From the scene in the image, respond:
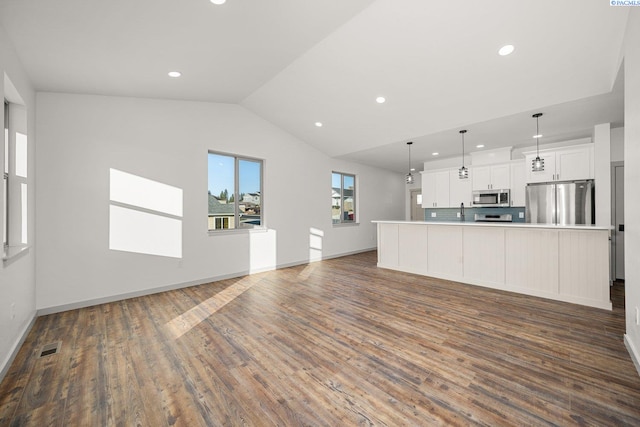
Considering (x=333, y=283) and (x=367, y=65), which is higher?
(x=367, y=65)

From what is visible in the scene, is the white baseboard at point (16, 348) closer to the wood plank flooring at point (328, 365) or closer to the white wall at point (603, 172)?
the wood plank flooring at point (328, 365)

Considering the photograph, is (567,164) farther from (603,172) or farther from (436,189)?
(436,189)

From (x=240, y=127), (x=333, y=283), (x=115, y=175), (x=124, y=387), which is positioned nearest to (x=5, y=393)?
(x=124, y=387)

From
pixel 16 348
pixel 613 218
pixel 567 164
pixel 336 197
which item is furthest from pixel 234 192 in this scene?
pixel 613 218

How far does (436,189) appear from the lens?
7.45 meters

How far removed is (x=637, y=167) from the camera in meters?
2.06

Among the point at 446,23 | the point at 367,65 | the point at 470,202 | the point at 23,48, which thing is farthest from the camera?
the point at 470,202

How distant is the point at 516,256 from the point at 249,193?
4.88 meters

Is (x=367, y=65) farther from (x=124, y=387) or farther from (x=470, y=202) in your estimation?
(x=470, y=202)

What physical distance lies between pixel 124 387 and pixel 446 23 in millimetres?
4433

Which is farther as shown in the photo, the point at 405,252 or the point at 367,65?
the point at 405,252

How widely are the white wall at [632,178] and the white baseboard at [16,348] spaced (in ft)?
16.4

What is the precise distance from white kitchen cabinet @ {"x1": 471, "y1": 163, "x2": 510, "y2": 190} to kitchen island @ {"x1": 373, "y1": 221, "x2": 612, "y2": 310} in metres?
2.41

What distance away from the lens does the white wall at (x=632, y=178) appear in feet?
6.86
